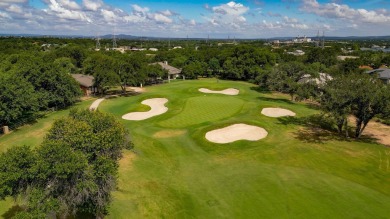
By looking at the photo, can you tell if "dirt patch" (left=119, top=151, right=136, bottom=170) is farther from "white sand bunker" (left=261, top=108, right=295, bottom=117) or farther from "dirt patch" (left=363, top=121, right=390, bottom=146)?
"dirt patch" (left=363, top=121, right=390, bottom=146)

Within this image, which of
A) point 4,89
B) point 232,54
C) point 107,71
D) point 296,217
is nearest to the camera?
point 296,217

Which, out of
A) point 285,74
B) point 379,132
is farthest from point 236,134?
point 285,74

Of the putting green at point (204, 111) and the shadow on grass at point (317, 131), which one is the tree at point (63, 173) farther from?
the shadow on grass at point (317, 131)

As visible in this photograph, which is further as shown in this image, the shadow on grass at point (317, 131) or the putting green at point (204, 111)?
the putting green at point (204, 111)

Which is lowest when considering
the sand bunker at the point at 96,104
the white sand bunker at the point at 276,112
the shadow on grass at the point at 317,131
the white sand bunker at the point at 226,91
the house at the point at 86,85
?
the shadow on grass at the point at 317,131

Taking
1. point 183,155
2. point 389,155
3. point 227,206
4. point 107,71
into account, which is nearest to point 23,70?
point 107,71

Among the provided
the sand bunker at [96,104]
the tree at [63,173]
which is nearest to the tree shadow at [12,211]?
the tree at [63,173]

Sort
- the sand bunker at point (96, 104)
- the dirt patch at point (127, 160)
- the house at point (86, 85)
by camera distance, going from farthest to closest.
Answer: the house at point (86, 85) < the sand bunker at point (96, 104) < the dirt patch at point (127, 160)

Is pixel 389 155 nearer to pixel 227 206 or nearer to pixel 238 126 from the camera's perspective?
pixel 238 126
